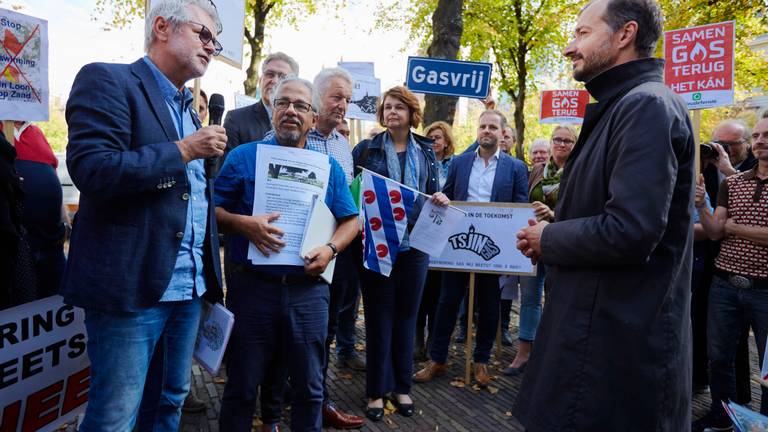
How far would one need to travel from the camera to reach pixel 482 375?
4.67 meters

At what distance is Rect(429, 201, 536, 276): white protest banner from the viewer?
4648 mm

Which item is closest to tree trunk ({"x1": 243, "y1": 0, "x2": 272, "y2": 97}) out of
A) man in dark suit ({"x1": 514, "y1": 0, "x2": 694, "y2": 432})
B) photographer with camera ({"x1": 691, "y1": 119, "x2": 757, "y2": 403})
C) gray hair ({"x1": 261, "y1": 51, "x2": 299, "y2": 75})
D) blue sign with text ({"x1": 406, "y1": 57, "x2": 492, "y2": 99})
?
blue sign with text ({"x1": 406, "y1": 57, "x2": 492, "y2": 99})

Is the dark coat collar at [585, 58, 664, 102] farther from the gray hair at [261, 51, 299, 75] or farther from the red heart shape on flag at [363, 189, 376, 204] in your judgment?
the gray hair at [261, 51, 299, 75]

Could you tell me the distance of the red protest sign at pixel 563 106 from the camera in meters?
12.5

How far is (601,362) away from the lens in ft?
5.85

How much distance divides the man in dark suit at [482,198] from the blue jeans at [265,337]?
215 cm

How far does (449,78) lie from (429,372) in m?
2.97

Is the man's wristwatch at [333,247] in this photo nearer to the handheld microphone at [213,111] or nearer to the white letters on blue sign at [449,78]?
the handheld microphone at [213,111]

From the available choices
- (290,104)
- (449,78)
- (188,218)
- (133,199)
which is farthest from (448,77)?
(133,199)

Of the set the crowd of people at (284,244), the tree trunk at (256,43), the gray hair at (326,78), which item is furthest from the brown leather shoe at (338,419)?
the tree trunk at (256,43)

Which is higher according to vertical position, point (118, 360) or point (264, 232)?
point (264, 232)

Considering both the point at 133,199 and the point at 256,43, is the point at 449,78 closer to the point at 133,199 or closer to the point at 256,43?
the point at 133,199

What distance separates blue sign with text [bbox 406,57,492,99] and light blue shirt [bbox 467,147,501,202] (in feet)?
2.84

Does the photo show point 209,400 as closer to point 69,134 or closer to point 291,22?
point 69,134
